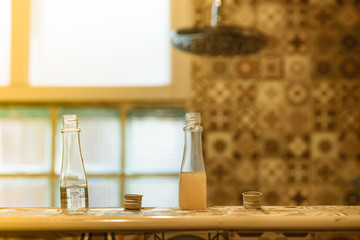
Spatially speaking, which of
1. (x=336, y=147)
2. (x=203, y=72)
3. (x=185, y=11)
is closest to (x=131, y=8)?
(x=185, y=11)

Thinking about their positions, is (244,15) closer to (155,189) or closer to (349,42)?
(349,42)

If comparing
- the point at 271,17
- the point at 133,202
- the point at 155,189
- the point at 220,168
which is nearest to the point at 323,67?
the point at 271,17

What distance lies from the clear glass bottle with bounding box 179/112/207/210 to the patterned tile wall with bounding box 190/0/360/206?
141 centimetres

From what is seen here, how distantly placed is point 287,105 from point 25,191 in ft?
4.90

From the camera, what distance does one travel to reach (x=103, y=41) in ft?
7.51

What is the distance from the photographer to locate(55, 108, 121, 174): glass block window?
2273 millimetres

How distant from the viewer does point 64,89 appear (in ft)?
7.24

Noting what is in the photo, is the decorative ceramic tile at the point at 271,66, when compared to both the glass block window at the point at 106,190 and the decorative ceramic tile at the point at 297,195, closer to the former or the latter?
the decorative ceramic tile at the point at 297,195

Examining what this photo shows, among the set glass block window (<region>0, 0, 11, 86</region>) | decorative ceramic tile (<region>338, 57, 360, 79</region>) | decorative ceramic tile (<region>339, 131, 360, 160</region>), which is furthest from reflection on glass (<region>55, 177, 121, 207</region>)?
decorative ceramic tile (<region>338, 57, 360, 79</region>)

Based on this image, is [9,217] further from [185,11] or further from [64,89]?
[185,11]

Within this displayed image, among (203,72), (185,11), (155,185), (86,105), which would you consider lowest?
(155,185)

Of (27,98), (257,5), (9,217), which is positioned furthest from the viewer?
(257,5)

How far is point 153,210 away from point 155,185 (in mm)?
1449

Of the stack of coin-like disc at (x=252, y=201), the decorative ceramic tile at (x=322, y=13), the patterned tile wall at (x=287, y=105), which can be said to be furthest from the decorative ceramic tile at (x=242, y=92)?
the stack of coin-like disc at (x=252, y=201)
